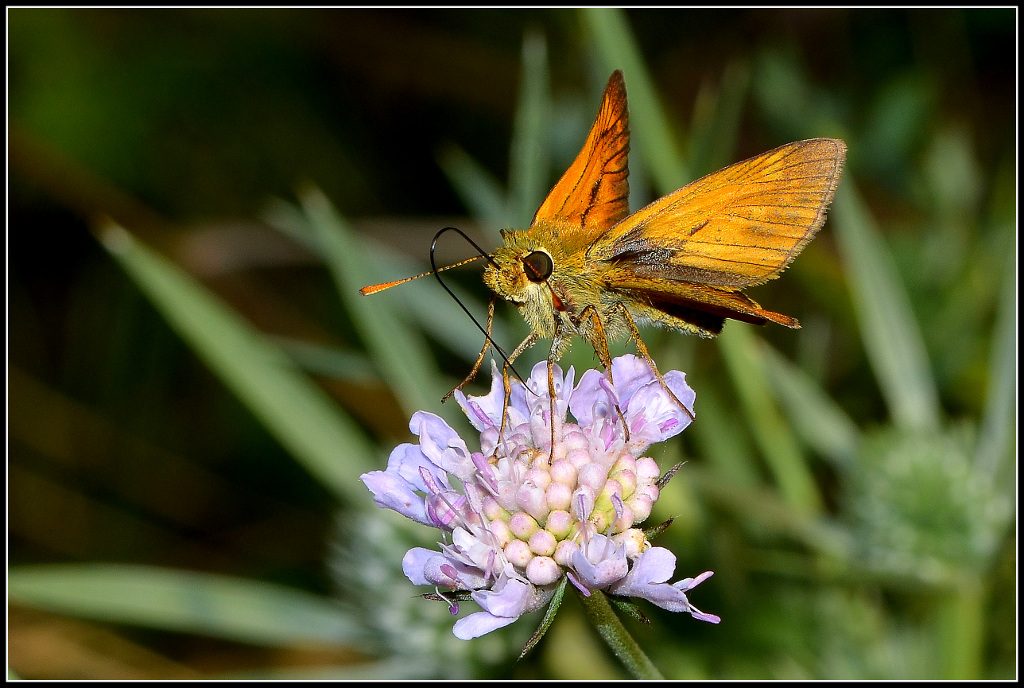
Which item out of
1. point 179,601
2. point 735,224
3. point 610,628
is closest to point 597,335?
point 735,224

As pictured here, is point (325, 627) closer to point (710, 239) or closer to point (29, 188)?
point (710, 239)

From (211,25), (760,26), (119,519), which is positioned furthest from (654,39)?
(119,519)

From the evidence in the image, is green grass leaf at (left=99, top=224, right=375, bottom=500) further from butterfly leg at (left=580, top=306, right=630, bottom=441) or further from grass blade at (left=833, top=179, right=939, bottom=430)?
grass blade at (left=833, top=179, right=939, bottom=430)

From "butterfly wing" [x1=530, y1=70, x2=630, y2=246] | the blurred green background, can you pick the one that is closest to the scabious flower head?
"butterfly wing" [x1=530, y1=70, x2=630, y2=246]

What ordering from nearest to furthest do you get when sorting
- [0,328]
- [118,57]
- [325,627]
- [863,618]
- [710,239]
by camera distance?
[710,239] < [863,618] < [325,627] < [0,328] < [118,57]

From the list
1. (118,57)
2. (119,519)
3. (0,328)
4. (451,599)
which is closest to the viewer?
(451,599)

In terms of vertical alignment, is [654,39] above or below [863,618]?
above

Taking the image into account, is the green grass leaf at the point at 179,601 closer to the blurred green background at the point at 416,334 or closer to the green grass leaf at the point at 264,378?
the blurred green background at the point at 416,334
